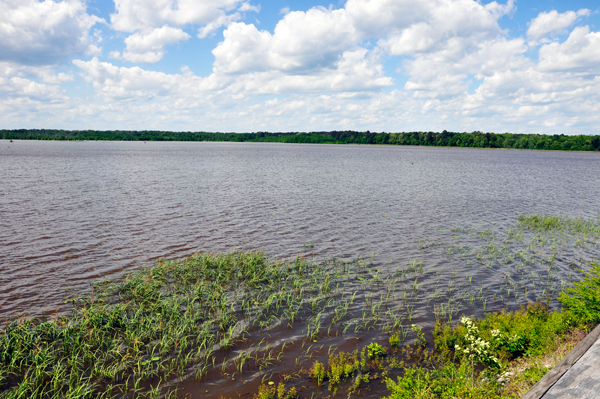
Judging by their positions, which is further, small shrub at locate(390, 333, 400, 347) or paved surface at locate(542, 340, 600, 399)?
small shrub at locate(390, 333, 400, 347)

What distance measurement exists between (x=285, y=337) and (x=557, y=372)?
9763mm

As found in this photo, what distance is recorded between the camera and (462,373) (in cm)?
850

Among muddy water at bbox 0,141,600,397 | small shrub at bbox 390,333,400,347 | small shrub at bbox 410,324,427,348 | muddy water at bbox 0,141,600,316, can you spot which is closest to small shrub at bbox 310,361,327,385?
muddy water at bbox 0,141,600,397

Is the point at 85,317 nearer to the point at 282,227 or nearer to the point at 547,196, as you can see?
the point at 282,227

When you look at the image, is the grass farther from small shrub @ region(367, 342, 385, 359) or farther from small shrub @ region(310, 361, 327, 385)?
small shrub @ region(310, 361, 327, 385)

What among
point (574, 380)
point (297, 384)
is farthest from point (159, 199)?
point (574, 380)

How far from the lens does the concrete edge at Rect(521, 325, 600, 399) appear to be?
2628mm

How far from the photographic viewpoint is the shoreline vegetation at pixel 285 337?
9219mm

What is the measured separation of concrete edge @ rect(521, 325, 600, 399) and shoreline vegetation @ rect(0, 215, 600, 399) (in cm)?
399

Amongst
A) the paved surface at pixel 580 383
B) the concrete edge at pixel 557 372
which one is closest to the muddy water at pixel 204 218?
the concrete edge at pixel 557 372

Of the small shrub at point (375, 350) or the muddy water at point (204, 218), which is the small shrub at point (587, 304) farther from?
the muddy water at point (204, 218)

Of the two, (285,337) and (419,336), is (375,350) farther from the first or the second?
(285,337)

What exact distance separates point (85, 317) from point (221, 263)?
258 inches

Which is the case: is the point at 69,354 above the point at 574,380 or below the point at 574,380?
below
